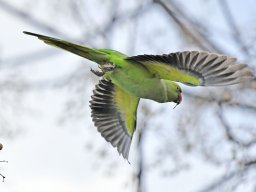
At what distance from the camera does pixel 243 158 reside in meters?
8.59

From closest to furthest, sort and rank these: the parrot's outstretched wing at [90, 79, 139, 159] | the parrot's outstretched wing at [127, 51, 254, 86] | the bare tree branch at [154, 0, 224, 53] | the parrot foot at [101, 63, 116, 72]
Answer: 1. the parrot's outstretched wing at [127, 51, 254, 86]
2. the parrot foot at [101, 63, 116, 72]
3. the parrot's outstretched wing at [90, 79, 139, 159]
4. the bare tree branch at [154, 0, 224, 53]

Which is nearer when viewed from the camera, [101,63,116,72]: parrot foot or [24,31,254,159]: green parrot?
[24,31,254,159]: green parrot

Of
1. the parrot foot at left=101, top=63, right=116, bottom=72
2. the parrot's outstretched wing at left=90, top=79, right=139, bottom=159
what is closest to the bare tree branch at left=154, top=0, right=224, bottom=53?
the parrot's outstretched wing at left=90, top=79, right=139, bottom=159

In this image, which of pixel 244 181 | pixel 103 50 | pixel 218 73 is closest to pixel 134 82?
pixel 103 50

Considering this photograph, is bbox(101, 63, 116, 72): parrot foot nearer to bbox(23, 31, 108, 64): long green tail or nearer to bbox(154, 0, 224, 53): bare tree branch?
bbox(23, 31, 108, 64): long green tail

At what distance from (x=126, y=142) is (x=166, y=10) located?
3039 millimetres

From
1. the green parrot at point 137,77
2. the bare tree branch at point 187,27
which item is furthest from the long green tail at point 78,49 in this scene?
the bare tree branch at point 187,27

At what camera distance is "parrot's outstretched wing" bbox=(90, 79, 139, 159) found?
19.6 ft

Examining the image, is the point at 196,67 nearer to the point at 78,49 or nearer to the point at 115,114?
the point at 78,49

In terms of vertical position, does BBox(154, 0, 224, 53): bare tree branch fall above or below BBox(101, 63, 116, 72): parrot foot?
above

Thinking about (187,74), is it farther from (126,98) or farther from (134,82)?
(126,98)

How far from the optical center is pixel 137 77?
536 cm

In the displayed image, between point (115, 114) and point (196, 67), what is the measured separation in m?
1.25

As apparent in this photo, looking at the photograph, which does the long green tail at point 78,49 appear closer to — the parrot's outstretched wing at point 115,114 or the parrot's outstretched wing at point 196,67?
the parrot's outstretched wing at point 196,67
